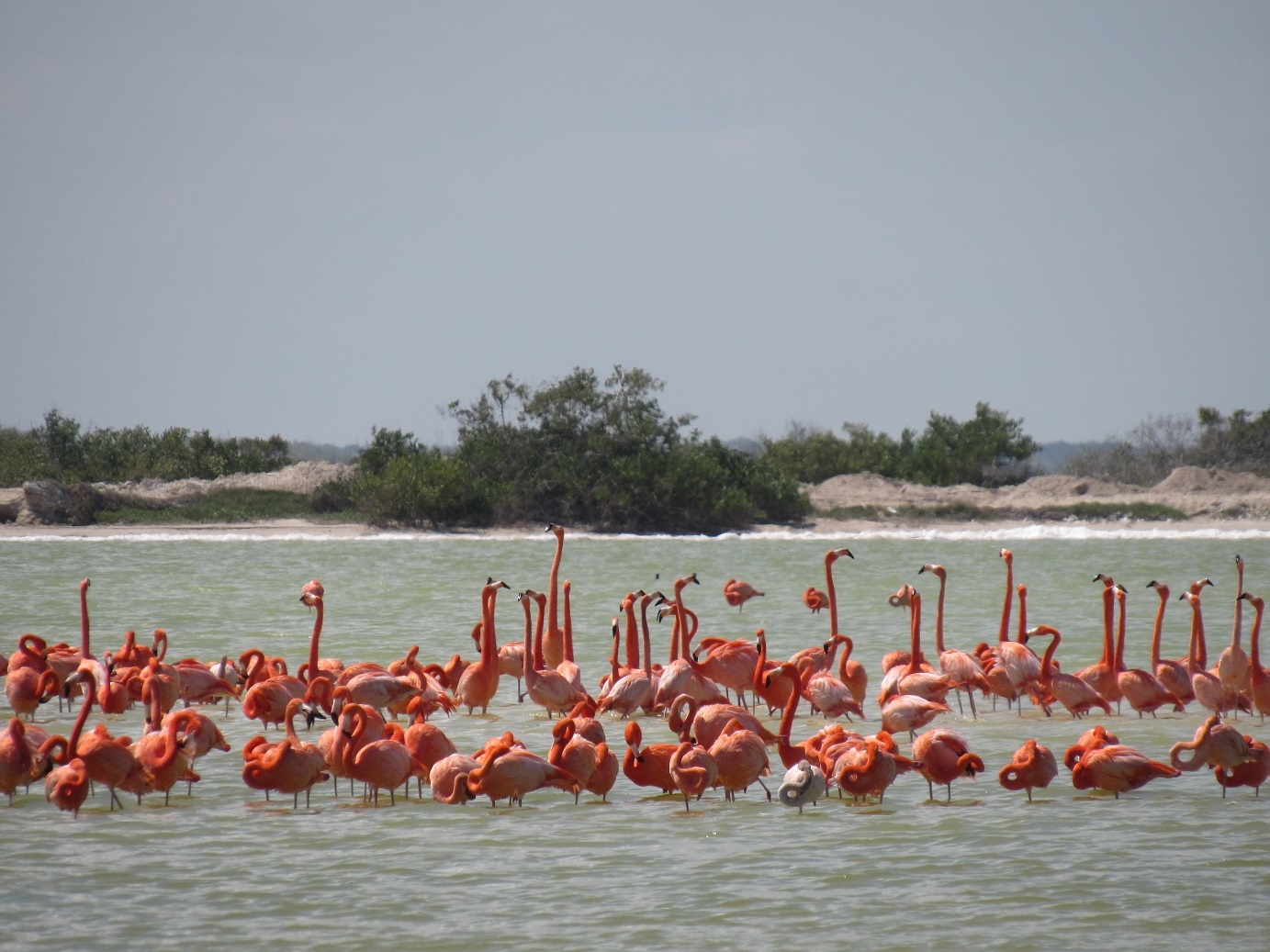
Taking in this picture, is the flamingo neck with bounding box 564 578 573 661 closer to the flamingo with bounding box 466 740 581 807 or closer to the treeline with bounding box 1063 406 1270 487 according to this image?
the flamingo with bounding box 466 740 581 807

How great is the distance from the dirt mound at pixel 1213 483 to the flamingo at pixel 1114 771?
36.5 meters

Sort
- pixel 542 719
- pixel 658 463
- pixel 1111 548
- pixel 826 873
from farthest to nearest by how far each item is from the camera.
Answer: pixel 658 463 → pixel 1111 548 → pixel 542 719 → pixel 826 873

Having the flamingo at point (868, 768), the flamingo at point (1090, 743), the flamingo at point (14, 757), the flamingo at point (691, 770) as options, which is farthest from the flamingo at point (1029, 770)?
the flamingo at point (14, 757)

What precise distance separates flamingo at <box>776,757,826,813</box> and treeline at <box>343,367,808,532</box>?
2746 cm

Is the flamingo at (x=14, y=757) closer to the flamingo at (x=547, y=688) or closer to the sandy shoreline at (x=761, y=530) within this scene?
the flamingo at (x=547, y=688)

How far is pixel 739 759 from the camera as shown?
7.59m

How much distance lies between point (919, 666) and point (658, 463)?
85.1 ft

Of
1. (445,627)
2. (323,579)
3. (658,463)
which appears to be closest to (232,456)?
(658,463)

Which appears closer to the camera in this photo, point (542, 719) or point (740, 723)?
point (740, 723)

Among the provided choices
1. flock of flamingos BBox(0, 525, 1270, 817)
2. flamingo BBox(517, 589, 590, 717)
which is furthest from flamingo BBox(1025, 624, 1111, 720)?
flamingo BBox(517, 589, 590, 717)

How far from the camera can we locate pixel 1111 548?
3178 cm

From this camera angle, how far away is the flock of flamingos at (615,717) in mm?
7383

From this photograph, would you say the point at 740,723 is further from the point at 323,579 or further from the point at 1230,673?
the point at 323,579

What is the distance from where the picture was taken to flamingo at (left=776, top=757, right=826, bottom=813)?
7.30m
